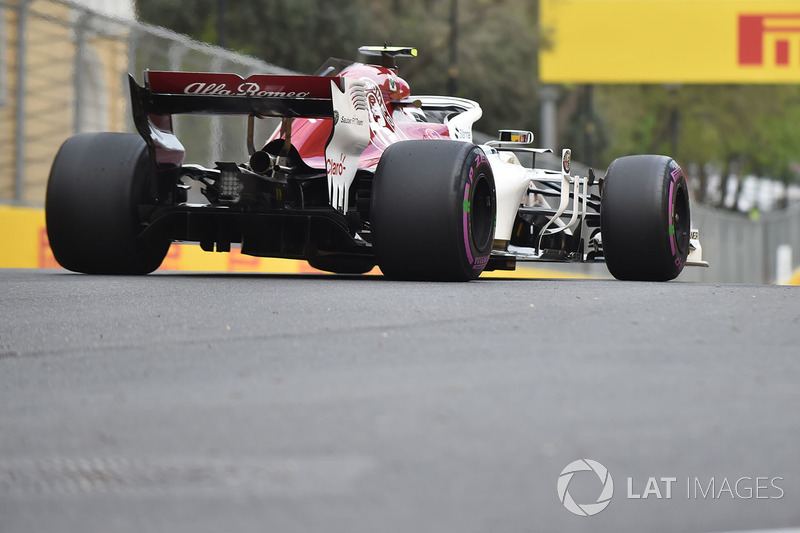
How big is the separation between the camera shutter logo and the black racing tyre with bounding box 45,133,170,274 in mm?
5906

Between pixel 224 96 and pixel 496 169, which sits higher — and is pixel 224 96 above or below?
above

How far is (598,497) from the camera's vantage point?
2.87 metres

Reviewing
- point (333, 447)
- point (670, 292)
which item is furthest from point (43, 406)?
point (670, 292)

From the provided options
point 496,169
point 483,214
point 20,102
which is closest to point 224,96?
point 483,214

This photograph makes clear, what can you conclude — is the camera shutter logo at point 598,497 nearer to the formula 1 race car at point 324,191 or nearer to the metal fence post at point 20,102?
the formula 1 race car at point 324,191

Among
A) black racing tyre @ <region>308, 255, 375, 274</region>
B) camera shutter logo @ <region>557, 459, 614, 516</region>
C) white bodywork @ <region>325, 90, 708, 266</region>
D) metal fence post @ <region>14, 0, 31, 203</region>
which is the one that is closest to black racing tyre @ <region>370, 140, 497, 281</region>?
white bodywork @ <region>325, 90, 708, 266</region>

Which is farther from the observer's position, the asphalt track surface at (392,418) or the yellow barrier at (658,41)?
the yellow barrier at (658,41)

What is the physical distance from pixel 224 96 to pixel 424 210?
1318mm

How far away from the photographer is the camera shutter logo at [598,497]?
9.22 feet

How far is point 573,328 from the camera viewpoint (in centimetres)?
524

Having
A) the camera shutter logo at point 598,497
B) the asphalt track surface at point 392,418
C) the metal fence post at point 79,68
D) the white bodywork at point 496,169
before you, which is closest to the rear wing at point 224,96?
the white bodywork at point 496,169

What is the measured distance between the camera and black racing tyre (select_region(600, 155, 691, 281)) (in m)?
9.36

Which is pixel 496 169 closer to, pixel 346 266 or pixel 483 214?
pixel 483 214

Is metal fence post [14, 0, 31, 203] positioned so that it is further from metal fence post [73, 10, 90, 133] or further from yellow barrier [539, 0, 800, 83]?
yellow barrier [539, 0, 800, 83]
